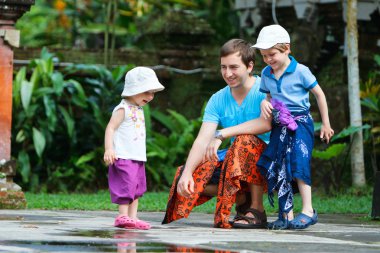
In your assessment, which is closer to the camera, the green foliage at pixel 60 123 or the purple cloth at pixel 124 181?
the purple cloth at pixel 124 181

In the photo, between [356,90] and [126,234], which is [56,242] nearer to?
[126,234]

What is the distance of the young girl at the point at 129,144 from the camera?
671cm

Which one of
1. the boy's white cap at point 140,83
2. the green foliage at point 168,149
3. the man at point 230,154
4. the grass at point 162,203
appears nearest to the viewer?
the man at point 230,154

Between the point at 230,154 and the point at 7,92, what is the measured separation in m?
2.92

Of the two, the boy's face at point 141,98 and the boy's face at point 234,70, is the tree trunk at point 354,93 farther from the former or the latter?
the boy's face at point 141,98

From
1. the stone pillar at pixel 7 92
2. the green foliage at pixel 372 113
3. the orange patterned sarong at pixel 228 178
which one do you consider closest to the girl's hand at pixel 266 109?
the orange patterned sarong at pixel 228 178

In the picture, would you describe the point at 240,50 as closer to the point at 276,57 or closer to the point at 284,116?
the point at 276,57

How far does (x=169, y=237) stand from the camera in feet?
18.7

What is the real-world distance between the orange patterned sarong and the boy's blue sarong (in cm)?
8

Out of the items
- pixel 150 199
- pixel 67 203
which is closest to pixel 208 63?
pixel 150 199

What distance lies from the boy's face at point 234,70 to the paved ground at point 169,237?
1.02m

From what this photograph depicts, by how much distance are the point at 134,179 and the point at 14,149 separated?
586cm

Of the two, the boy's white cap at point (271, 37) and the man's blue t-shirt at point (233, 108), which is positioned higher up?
the boy's white cap at point (271, 37)

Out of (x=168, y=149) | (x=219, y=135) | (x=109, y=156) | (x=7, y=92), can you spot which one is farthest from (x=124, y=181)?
(x=168, y=149)
